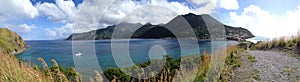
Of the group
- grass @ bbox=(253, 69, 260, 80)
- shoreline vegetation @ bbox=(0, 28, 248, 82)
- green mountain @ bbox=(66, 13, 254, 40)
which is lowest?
grass @ bbox=(253, 69, 260, 80)

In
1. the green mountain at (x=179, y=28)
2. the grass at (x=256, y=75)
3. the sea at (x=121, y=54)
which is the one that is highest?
the green mountain at (x=179, y=28)

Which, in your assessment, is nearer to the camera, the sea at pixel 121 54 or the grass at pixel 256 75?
the grass at pixel 256 75

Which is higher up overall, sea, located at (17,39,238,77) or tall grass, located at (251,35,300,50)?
tall grass, located at (251,35,300,50)

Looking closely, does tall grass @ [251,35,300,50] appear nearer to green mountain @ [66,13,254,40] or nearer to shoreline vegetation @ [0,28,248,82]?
green mountain @ [66,13,254,40]

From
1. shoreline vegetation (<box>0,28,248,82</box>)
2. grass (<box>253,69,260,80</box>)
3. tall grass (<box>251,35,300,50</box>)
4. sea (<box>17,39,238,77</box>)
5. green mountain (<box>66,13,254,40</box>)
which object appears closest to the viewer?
shoreline vegetation (<box>0,28,248,82</box>)

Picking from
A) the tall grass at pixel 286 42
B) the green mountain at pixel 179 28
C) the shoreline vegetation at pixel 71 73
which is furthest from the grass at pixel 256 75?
the tall grass at pixel 286 42

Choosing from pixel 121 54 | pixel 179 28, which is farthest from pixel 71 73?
pixel 121 54

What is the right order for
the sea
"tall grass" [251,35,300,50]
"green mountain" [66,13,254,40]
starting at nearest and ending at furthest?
"green mountain" [66,13,254,40]
"tall grass" [251,35,300,50]
the sea

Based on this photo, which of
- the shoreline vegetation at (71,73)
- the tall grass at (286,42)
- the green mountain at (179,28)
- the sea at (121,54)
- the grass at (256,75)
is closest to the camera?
the shoreline vegetation at (71,73)

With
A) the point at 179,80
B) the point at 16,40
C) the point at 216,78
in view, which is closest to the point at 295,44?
the point at 216,78

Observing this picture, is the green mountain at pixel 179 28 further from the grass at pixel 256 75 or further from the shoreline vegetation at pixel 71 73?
the grass at pixel 256 75

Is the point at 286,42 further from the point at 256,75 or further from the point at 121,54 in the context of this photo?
the point at 121,54

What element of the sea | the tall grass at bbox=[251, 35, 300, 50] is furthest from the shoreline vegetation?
the tall grass at bbox=[251, 35, 300, 50]

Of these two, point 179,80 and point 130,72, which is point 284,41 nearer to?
point 130,72
